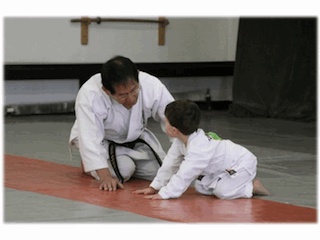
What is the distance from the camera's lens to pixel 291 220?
2.61 metres

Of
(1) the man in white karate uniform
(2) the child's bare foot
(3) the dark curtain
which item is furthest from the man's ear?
(3) the dark curtain

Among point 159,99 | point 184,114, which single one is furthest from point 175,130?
point 159,99

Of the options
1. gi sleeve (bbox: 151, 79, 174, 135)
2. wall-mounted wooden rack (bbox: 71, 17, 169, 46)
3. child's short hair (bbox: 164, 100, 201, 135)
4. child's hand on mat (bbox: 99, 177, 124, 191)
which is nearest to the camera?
child's short hair (bbox: 164, 100, 201, 135)

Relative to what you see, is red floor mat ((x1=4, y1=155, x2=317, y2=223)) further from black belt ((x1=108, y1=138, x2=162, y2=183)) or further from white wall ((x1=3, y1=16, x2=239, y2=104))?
white wall ((x1=3, y1=16, x2=239, y2=104))

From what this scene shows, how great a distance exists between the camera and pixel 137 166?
12.1ft

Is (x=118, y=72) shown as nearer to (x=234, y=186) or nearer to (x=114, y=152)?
(x=114, y=152)

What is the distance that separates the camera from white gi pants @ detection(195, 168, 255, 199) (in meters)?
3.04

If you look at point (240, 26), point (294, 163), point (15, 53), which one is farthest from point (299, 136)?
point (15, 53)

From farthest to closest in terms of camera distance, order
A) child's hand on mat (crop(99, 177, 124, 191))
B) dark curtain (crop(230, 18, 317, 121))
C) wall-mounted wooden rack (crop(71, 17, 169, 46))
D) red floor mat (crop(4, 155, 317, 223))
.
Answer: wall-mounted wooden rack (crop(71, 17, 169, 46)) < dark curtain (crop(230, 18, 317, 121)) < child's hand on mat (crop(99, 177, 124, 191)) < red floor mat (crop(4, 155, 317, 223))

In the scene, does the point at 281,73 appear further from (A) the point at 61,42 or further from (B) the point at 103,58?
(A) the point at 61,42

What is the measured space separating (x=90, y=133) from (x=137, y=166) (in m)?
0.49

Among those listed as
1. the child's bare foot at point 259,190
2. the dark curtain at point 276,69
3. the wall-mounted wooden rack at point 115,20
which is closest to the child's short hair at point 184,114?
the child's bare foot at point 259,190

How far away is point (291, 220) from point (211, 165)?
57 cm

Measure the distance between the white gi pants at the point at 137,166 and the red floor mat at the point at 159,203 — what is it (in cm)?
6
